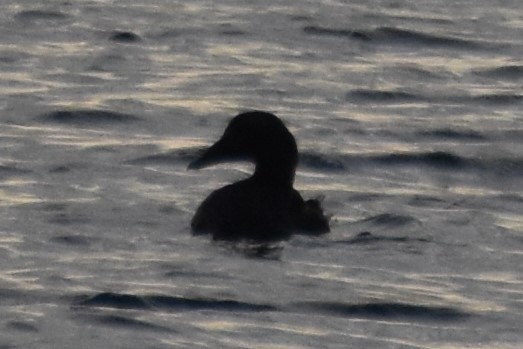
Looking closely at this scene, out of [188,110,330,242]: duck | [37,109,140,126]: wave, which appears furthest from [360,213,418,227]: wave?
[37,109,140,126]: wave

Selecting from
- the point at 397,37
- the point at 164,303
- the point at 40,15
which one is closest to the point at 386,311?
the point at 164,303

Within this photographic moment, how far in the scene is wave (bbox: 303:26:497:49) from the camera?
23.4 meters

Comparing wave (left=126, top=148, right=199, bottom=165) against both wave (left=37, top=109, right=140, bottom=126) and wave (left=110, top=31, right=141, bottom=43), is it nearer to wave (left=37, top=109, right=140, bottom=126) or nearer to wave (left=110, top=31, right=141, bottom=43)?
wave (left=37, top=109, right=140, bottom=126)

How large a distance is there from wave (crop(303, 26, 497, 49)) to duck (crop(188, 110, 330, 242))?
7544mm

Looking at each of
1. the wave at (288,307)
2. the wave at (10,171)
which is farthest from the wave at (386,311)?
the wave at (10,171)

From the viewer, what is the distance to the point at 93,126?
62.2ft

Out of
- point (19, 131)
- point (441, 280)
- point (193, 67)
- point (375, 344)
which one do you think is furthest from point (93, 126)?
point (375, 344)

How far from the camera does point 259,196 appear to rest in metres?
15.4

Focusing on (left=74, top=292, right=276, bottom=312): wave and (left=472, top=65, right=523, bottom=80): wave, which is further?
(left=472, top=65, right=523, bottom=80): wave

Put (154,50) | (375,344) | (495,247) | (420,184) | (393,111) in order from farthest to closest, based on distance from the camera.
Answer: (154,50) → (393,111) → (420,184) → (495,247) → (375,344)

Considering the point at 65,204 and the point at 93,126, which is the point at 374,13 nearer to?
the point at 93,126

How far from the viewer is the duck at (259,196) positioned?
15.0 m

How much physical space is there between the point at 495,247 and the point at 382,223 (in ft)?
3.23

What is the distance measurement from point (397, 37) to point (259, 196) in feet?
27.9
